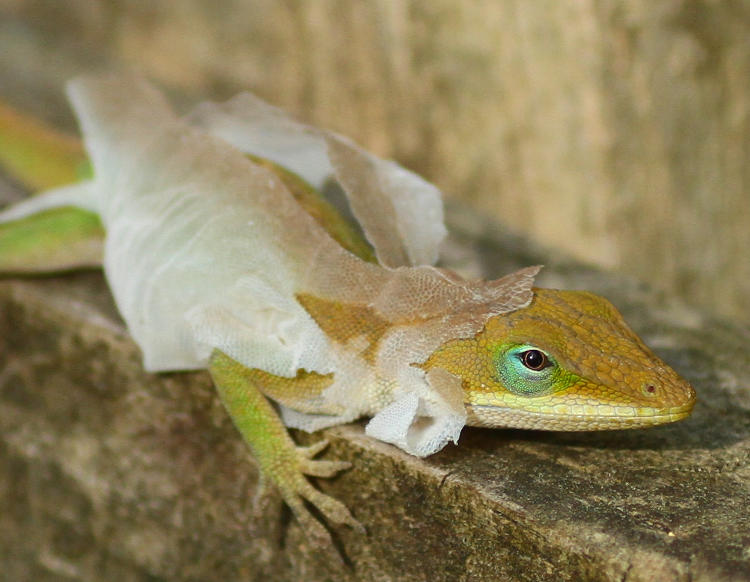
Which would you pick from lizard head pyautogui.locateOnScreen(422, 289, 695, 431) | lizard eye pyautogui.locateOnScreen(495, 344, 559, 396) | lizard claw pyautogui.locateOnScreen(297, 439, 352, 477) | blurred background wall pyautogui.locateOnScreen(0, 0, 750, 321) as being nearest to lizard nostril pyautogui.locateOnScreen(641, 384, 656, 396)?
lizard head pyautogui.locateOnScreen(422, 289, 695, 431)

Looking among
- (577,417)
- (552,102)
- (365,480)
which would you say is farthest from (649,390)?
(552,102)

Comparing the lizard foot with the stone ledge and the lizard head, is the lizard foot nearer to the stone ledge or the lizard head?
the stone ledge

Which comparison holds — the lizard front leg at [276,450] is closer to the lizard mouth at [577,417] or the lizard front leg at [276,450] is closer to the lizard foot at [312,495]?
the lizard foot at [312,495]

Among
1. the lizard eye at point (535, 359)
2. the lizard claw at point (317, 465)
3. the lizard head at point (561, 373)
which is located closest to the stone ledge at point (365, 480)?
the lizard claw at point (317, 465)

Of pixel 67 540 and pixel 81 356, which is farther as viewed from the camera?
pixel 67 540

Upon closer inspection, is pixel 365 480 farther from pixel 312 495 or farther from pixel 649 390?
pixel 649 390

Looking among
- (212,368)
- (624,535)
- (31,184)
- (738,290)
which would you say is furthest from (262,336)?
(738,290)

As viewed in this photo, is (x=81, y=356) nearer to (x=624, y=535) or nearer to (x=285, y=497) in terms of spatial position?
(x=285, y=497)

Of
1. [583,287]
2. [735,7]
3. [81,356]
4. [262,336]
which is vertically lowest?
[81,356]
